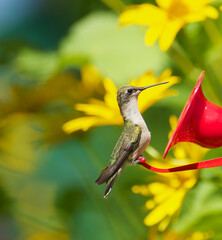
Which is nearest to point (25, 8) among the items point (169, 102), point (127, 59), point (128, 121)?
point (127, 59)

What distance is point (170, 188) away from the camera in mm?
461

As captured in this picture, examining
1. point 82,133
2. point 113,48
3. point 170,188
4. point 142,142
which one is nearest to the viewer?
point 142,142

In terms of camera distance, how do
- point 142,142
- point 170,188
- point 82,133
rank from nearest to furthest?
point 142,142, point 170,188, point 82,133

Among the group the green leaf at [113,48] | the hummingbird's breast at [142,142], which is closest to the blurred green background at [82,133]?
the green leaf at [113,48]

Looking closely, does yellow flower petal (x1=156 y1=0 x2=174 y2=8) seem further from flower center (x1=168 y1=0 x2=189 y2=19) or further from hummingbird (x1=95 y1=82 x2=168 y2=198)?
hummingbird (x1=95 y1=82 x2=168 y2=198)

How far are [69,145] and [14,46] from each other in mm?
216

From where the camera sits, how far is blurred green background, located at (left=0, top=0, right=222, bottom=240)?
23.1 inches

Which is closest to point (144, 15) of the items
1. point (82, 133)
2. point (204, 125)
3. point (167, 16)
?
point (167, 16)

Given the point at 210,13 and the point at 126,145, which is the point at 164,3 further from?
the point at 126,145

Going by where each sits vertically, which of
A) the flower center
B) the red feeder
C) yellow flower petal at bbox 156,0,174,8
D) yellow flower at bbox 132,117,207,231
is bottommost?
yellow flower at bbox 132,117,207,231

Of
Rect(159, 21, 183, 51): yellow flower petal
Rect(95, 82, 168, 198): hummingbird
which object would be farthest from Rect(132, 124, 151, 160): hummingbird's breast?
Rect(159, 21, 183, 51): yellow flower petal

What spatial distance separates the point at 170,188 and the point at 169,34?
0.13 metres

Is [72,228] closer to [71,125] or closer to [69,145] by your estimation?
[69,145]

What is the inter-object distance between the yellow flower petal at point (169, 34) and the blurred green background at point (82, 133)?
0.04 meters
